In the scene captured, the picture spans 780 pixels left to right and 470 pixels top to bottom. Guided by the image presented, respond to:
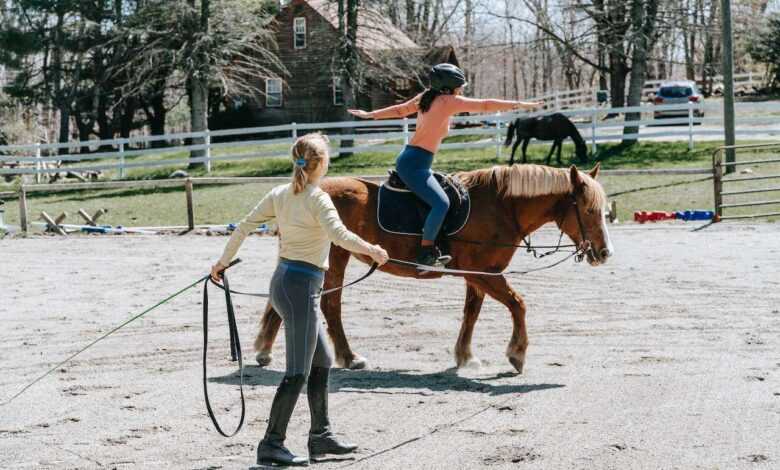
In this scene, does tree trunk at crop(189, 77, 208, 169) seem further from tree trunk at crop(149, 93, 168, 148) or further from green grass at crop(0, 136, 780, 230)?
tree trunk at crop(149, 93, 168, 148)

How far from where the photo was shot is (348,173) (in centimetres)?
2780

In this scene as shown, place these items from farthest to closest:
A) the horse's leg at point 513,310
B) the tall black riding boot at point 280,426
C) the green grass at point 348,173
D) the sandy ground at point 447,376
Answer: the green grass at point 348,173, the horse's leg at point 513,310, the sandy ground at point 447,376, the tall black riding boot at point 280,426

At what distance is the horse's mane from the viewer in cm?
831

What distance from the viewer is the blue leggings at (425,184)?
27.6 ft

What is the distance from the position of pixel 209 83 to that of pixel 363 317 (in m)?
24.3

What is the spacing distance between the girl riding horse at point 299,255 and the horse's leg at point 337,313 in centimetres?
266

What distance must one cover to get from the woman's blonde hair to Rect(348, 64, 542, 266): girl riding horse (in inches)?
104

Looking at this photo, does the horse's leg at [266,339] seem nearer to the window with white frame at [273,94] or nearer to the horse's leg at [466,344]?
the horse's leg at [466,344]

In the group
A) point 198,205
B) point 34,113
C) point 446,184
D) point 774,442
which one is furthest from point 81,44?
point 774,442

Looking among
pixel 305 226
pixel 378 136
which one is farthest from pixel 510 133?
pixel 305 226

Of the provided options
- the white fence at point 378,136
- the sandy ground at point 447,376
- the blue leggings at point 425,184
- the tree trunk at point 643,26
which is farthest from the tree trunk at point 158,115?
the blue leggings at point 425,184

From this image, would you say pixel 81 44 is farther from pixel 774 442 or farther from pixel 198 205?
pixel 774 442

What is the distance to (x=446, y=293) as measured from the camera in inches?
484

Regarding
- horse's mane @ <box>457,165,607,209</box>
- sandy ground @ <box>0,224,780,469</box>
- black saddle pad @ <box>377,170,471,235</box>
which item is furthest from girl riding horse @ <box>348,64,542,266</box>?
sandy ground @ <box>0,224,780,469</box>
